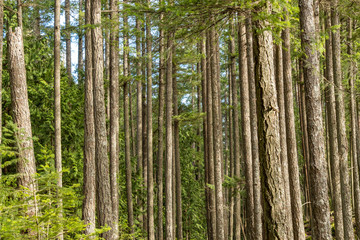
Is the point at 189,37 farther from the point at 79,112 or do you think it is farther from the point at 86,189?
the point at 79,112

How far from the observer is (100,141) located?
9.48 meters

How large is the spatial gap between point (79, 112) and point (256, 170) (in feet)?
24.1

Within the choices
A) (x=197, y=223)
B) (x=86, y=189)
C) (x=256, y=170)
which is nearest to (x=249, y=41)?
(x=256, y=170)

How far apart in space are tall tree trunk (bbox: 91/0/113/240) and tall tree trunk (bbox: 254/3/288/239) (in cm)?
507

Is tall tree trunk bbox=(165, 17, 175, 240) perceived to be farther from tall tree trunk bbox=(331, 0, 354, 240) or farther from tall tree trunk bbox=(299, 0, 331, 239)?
tall tree trunk bbox=(299, 0, 331, 239)

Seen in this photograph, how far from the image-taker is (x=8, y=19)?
490 inches

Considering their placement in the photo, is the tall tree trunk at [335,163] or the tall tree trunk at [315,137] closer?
the tall tree trunk at [315,137]

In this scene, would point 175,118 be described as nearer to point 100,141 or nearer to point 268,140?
point 100,141

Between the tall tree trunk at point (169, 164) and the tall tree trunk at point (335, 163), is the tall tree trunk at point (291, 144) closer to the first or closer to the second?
the tall tree trunk at point (335, 163)

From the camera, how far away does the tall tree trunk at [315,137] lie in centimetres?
693

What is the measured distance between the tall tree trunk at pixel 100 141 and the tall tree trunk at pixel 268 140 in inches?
200

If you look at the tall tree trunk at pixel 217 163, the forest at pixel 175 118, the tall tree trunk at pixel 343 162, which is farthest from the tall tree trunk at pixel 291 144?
the tall tree trunk at pixel 217 163

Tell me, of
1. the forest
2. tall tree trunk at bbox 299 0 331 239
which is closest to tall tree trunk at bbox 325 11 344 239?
the forest

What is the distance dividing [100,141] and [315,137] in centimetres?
537
